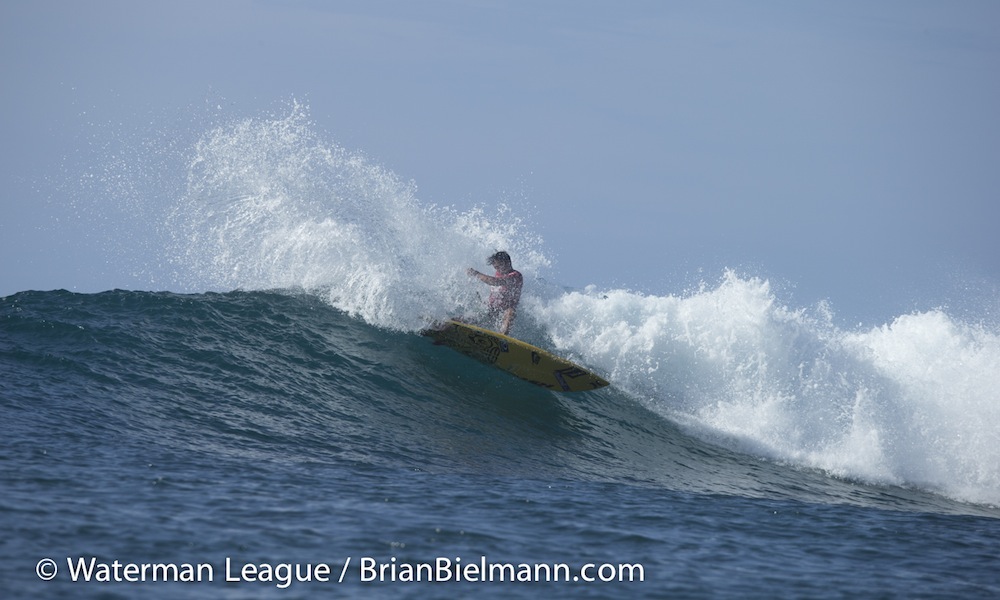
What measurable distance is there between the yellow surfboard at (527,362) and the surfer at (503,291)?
740 mm

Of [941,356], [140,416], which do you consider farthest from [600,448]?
[941,356]

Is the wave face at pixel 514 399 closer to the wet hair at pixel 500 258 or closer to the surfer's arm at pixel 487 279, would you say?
the surfer's arm at pixel 487 279

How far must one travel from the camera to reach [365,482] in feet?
29.2

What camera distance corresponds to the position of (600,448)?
1229cm

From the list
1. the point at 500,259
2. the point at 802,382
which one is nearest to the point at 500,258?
the point at 500,259

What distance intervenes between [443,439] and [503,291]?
3856 millimetres

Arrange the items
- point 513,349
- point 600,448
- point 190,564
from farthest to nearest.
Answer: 1. point 513,349
2. point 600,448
3. point 190,564

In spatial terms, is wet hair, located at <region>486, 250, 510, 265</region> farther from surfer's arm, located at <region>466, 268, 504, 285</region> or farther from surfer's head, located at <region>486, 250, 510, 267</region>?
surfer's arm, located at <region>466, 268, 504, 285</region>

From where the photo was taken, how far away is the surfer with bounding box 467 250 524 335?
1434 centimetres

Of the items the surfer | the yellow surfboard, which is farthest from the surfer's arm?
the yellow surfboard

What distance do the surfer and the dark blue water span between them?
108 centimetres

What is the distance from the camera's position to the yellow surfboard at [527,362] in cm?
1347

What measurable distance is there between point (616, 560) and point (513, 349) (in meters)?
6.50

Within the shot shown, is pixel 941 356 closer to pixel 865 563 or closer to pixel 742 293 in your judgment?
pixel 742 293
